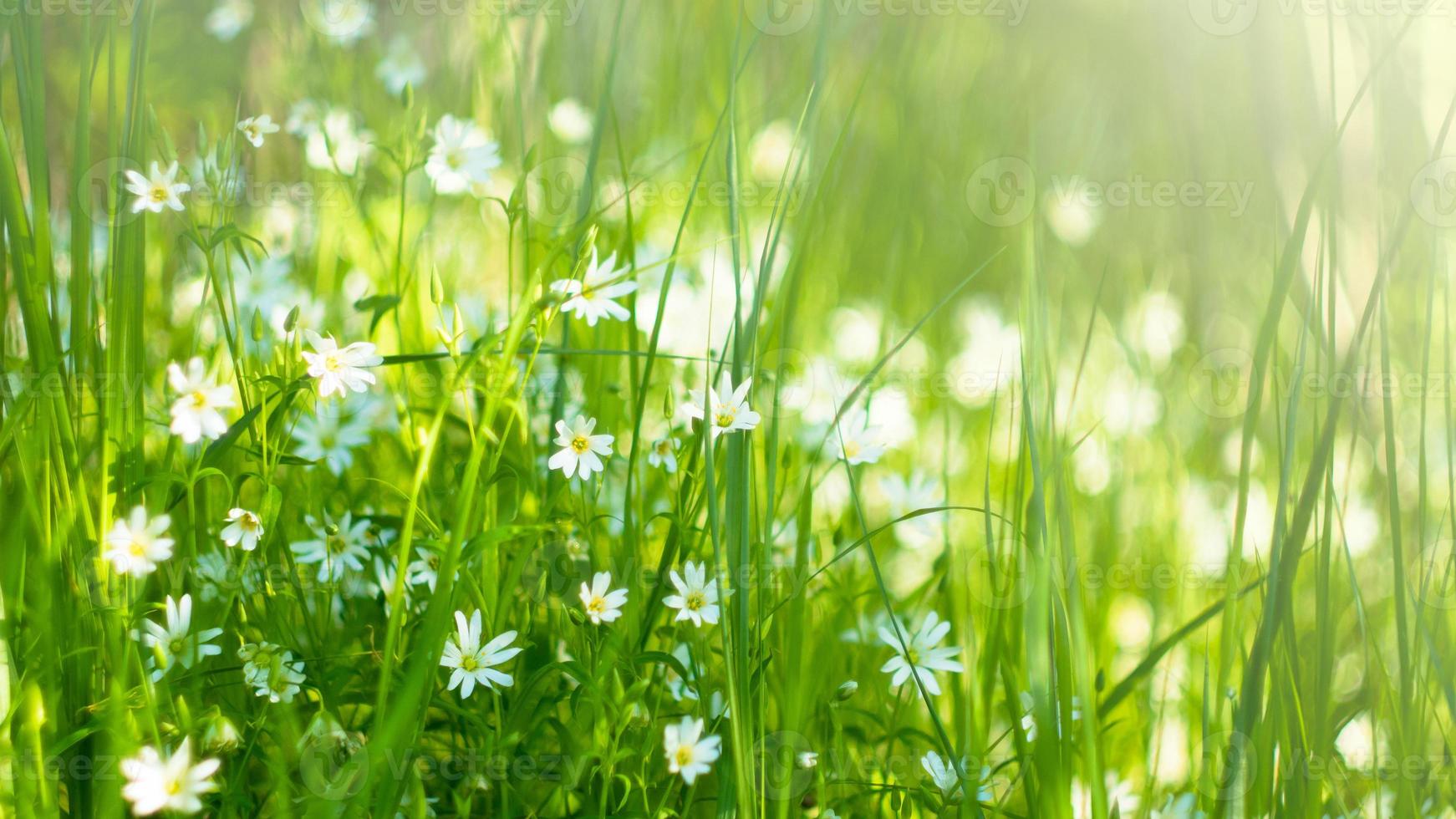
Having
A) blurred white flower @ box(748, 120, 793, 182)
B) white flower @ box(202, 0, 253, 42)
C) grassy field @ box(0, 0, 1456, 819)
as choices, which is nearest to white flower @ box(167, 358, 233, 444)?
grassy field @ box(0, 0, 1456, 819)

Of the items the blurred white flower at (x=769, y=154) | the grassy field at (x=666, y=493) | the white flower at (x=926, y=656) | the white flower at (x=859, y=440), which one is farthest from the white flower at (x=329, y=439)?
the blurred white flower at (x=769, y=154)

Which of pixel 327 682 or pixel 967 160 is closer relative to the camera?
pixel 327 682

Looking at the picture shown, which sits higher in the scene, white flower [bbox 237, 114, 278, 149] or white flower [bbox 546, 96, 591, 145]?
white flower [bbox 546, 96, 591, 145]

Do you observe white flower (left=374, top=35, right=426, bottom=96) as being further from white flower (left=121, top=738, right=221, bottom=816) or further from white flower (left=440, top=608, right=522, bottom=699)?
white flower (left=121, top=738, right=221, bottom=816)

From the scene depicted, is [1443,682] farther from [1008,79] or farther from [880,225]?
[1008,79]

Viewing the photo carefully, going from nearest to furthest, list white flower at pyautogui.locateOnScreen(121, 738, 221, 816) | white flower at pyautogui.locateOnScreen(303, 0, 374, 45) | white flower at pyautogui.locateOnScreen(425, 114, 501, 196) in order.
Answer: white flower at pyautogui.locateOnScreen(121, 738, 221, 816) → white flower at pyautogui.locateOnScreen(425, 114, 501, 196) → white flower at pyautogui.locateOnScreen(303, 0, 374, 45)

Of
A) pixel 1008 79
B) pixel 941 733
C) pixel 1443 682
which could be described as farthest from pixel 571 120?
pixel 1443 682
